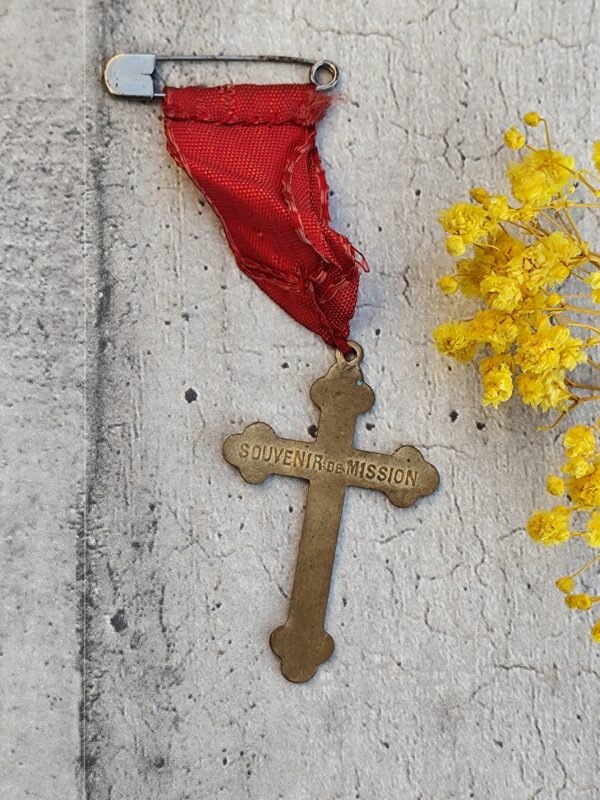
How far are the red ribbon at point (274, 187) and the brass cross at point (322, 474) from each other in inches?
3.0

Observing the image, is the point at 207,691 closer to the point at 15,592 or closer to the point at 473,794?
the point at 15,592

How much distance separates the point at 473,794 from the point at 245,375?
64 centimetres

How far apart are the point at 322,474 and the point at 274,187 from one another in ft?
1.23

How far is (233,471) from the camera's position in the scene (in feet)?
3.71

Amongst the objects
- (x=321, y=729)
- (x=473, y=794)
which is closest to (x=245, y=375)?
(x=321, y=729)

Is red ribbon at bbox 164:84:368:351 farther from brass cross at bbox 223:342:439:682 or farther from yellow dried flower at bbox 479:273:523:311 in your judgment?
yellow dried flower at bbox 479:273:523:311

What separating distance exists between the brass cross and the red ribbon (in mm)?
76

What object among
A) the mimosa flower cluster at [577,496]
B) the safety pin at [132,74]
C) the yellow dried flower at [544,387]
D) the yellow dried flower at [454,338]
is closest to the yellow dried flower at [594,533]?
the mimosa flower cluster at [577,496]

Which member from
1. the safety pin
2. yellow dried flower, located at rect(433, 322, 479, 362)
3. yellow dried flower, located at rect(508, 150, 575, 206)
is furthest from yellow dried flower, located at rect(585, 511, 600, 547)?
the safety pin

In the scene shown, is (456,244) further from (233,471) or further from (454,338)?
(233,471)

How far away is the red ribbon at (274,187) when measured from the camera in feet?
3.54

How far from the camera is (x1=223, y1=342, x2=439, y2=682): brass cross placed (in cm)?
111

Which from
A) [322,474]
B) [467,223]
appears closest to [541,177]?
[467,223]

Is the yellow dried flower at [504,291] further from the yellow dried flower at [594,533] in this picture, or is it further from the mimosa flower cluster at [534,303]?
the yellow dried flower at [594,533]
